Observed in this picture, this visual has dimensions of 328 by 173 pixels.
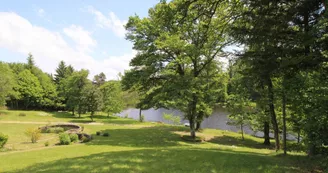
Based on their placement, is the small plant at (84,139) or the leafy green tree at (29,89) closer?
the small plant at (84,139)

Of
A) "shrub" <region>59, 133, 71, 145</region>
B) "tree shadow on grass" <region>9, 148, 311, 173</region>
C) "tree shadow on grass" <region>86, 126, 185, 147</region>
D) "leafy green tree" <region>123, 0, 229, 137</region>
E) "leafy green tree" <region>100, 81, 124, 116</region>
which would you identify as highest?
"leafy green tree" <region>123, 0, 229, 137</region>

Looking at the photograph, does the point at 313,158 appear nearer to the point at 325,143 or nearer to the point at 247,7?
the point at 325,143

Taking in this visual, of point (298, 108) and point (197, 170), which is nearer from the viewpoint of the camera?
point (197, 170)

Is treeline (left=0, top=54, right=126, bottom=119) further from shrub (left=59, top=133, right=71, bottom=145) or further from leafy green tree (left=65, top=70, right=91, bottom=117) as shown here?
shrub (left=59, top=133, right=71, bottom=145)

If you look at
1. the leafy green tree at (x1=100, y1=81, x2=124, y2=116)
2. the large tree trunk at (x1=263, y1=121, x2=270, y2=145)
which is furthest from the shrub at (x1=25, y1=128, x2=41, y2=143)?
the large tree trunk at (x1=263, y1=121, x2=270, y2=145)

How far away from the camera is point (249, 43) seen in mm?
9359

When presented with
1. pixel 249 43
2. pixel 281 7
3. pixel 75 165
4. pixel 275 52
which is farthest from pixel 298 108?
pixel 75 165

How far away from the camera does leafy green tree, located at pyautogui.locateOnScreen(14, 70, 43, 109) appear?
137 feet

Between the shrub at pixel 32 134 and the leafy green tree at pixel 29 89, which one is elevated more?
the leafy green tree at pixel 29 89

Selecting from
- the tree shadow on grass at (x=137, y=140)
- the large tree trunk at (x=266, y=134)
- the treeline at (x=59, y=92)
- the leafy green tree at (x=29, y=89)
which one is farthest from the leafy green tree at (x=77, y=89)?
the large tree trunk at (x=266, y=134)

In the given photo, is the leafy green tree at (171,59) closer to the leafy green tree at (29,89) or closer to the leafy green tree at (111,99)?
the leafy green tree at (111,99)

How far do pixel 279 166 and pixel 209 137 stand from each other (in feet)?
45.6

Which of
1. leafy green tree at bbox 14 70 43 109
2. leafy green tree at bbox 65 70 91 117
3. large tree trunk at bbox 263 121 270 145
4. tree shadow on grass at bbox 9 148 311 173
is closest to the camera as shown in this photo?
tree shadow on grass at bbox 9 148 311 173

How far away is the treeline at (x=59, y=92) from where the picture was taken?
3331cm
